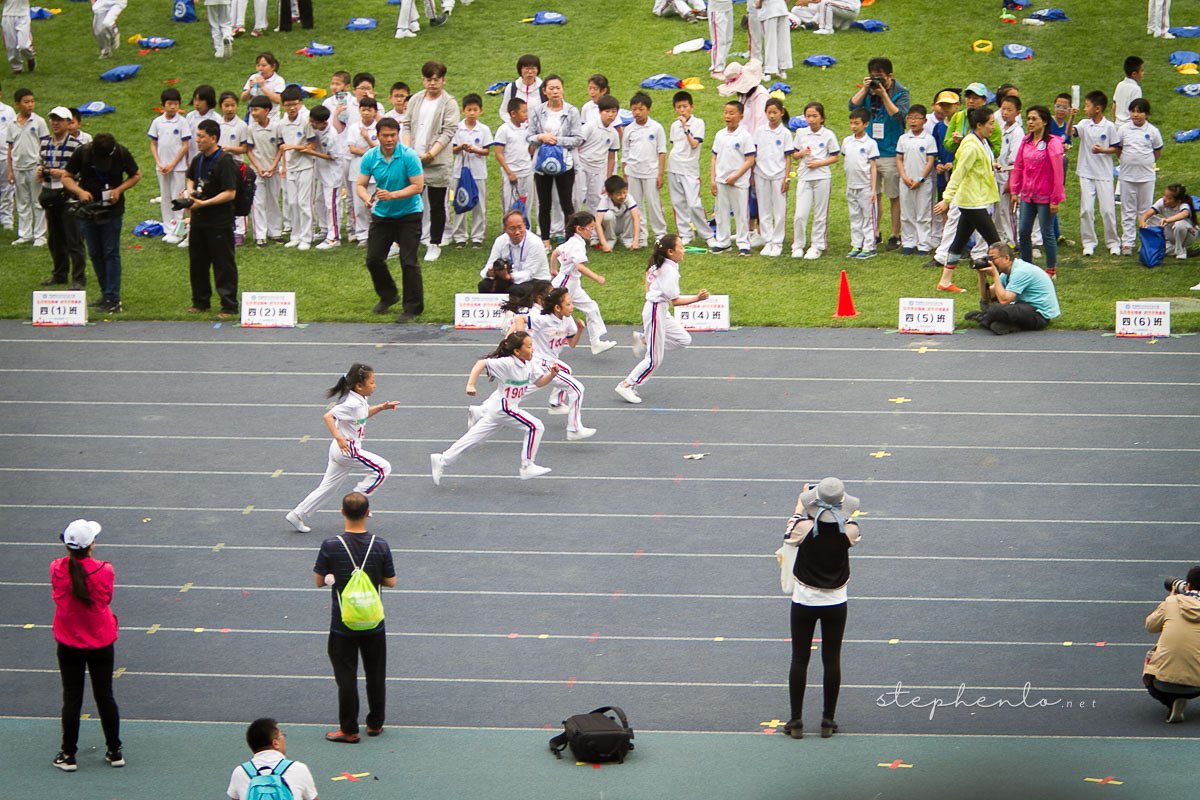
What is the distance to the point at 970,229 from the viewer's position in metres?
17.8

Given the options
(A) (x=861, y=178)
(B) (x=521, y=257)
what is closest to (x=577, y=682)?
(B) (x=521, y=257)

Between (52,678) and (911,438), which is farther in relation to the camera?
(911,438)

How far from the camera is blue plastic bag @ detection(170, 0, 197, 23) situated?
3011cm

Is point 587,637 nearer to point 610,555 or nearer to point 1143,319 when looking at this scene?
point 610,555

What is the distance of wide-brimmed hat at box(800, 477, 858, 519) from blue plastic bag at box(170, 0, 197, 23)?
24348 mm

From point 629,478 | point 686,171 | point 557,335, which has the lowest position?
point 629,478

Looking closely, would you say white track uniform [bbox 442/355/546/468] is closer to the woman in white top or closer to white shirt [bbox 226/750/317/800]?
white shirt [bbox 226/750/317/800]

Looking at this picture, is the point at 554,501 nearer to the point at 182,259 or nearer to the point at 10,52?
the point at 182,259

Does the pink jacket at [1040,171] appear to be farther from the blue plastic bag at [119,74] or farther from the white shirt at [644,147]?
the blue plastic bag at [119,74]

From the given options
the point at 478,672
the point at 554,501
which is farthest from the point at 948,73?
the point at 478,672

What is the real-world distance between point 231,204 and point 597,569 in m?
7.84

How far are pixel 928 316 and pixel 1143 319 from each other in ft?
7.20

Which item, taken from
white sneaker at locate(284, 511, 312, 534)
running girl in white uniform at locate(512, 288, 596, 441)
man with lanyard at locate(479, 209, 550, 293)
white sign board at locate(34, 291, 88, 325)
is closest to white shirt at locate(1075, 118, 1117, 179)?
man with lanyard at locate(479, 209, 550, 293)

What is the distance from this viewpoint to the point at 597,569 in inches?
443
